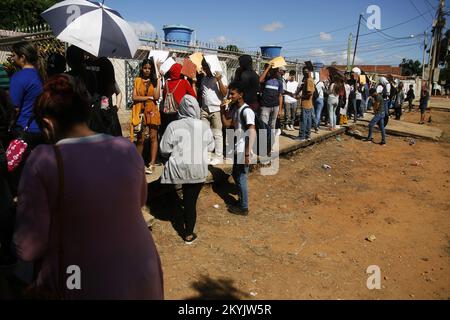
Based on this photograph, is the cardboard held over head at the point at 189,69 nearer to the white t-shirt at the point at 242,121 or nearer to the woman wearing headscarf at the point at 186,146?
the white t-shirt at the point at 242,121

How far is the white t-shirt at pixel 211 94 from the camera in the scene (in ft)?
19.7

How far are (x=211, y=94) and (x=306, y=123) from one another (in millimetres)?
3734

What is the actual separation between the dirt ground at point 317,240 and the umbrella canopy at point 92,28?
7.91ft

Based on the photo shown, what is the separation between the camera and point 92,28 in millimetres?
3680

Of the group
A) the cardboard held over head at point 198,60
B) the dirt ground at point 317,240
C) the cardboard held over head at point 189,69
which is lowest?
the dirt ground at point 317,240

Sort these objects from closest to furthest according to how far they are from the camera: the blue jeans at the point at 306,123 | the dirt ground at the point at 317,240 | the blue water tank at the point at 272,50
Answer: the dirt ground at the point at 317,240
the blue jeans at the point at 306,123
the blue water tank at the point at 272,50

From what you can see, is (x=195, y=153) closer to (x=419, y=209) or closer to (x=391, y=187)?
(x=419, y=209)

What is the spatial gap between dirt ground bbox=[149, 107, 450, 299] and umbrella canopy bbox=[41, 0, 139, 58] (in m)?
2.41

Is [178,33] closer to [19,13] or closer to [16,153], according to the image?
[16,153]

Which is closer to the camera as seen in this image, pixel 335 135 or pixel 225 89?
pixel 225 89

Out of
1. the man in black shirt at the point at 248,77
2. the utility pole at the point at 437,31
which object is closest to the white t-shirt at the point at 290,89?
the man in black shirt at the point at 248,77

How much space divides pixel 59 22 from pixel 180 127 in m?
1.75
